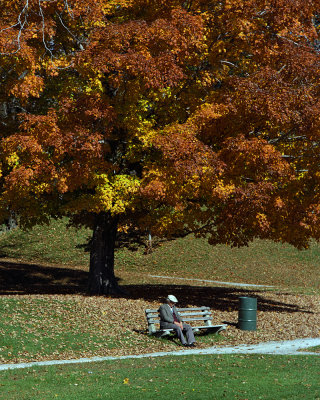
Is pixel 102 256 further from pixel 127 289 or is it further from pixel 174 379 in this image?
pixel 174 379

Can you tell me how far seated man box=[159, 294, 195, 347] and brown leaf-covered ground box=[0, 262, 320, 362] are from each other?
0.89 feet

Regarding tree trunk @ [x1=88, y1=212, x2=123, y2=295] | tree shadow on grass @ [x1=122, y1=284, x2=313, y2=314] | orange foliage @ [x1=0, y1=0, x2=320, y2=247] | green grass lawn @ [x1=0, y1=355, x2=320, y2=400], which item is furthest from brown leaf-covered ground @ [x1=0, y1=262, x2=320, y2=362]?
orange foliage @ [x1=0, y1=0, x2=320, y2=247]

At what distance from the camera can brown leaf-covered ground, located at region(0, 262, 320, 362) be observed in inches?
498

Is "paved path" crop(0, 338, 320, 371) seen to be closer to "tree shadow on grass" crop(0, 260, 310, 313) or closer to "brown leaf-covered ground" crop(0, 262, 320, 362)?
"brown leaf-covered ground" crop(0, 262, 320, 362)

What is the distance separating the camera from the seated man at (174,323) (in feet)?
42.4

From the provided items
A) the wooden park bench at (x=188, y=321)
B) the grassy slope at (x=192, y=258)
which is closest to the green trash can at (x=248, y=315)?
the wooden park bench at (x=188, y=321)

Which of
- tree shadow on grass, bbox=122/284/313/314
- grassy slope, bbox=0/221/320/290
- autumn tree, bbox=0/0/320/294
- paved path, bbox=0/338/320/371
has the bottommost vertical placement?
paved path, bbox=0/338/320/371

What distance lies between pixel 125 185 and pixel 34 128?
287cm

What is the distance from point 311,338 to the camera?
14172 millimetres

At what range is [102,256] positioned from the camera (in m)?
19.6

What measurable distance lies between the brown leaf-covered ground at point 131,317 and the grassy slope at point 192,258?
5901 millimetres

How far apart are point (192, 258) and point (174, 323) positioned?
18990 mm

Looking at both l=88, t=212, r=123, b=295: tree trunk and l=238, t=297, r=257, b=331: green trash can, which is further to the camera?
l=88, t=212, r=123, b=295: tree trunk

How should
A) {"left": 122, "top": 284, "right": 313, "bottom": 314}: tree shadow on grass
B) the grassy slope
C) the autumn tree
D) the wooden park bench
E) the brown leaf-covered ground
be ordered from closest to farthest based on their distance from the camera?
1. the brown leaf-covered ground
2. the wooden park bench
3. the autumn tree
4. {"left": 122, "top": 284, "right": 313, "bottom": 314}: tree shadow on grass
5. the grassy slope
